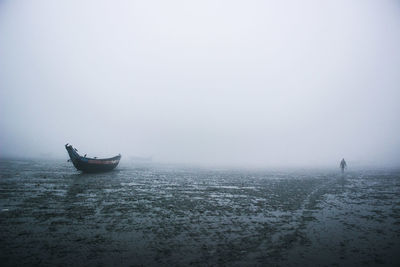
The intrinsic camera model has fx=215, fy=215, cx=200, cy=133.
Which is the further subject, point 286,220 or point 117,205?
point 117,205

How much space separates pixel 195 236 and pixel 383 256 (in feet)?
23.5

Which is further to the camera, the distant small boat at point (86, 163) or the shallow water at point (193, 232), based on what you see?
the distant small boat at point (86, 163)

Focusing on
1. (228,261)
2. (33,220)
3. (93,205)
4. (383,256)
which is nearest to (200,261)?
(228,261)

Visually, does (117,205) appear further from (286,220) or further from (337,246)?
(337,246)

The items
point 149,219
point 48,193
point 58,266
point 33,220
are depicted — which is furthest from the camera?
point 48,193

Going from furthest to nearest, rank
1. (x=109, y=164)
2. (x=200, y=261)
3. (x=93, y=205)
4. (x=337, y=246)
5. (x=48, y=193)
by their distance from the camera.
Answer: (x=109, y=164) → (x=48, y=193) → (x=93, y=205) → (x=337, y=246) → (x=200, y=261)

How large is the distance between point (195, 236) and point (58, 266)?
5224 mm

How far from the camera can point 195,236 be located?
385 inches

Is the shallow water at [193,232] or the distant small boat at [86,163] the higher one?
the distant small boat at [86,163]

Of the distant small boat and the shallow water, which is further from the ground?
the distant small boat

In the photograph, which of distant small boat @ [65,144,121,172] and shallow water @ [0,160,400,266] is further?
distant small boat @ [65,144,121,172]

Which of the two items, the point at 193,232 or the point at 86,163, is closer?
the point at 193,232

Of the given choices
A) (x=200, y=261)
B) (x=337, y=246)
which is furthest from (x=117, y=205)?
(x=337, y=246)

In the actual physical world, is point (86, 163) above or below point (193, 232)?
above
